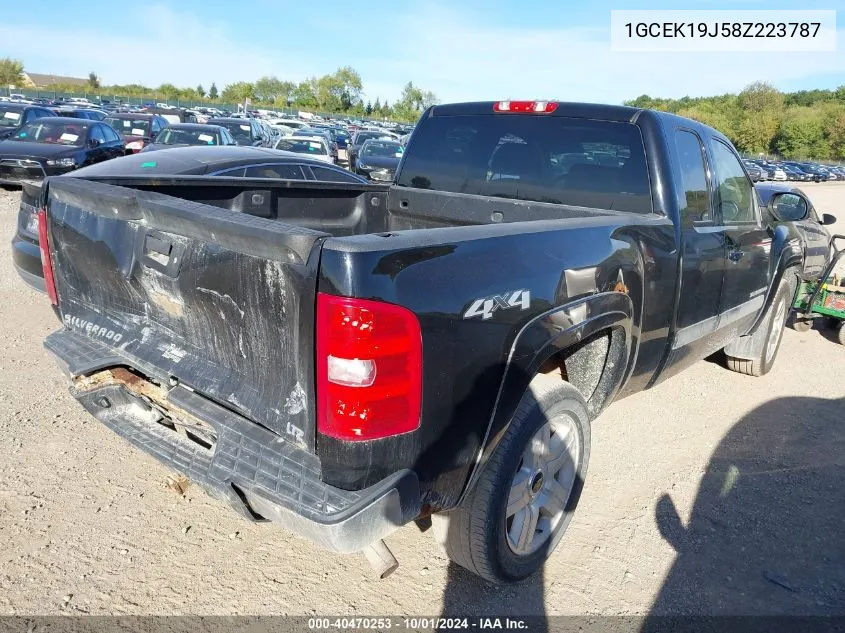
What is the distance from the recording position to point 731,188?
4.21 m

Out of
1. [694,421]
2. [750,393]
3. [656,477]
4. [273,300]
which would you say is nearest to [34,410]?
[273,300]

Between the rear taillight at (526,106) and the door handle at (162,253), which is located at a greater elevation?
the rear taillight at (526,106)

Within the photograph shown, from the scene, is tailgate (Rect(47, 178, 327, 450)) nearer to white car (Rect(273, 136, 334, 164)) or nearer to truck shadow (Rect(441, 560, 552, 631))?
truck shadow (Rect(441, 560, 552, 631))

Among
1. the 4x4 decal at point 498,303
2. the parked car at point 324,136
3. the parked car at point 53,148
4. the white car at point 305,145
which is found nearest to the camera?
the 4x4 decal at point 498,303

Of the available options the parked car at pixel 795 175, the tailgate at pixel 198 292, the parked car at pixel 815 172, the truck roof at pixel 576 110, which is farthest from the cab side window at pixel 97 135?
the parked car at pixel 815 172

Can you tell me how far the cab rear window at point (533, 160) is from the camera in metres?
3.54

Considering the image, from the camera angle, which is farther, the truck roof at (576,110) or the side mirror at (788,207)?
the side mirror at (788,207)

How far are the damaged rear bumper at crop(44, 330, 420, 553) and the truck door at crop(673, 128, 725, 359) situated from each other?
7.14 feet

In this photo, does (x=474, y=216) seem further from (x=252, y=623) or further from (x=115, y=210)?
(x=252, y=623)

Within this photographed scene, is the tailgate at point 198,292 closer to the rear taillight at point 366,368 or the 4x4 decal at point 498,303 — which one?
the rear taillight at point 366,368

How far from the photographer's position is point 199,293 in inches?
91.9

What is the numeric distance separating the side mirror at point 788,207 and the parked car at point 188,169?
3.39m

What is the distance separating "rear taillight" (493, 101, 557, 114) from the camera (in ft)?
12.7

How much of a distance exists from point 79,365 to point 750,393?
16.3 ft
